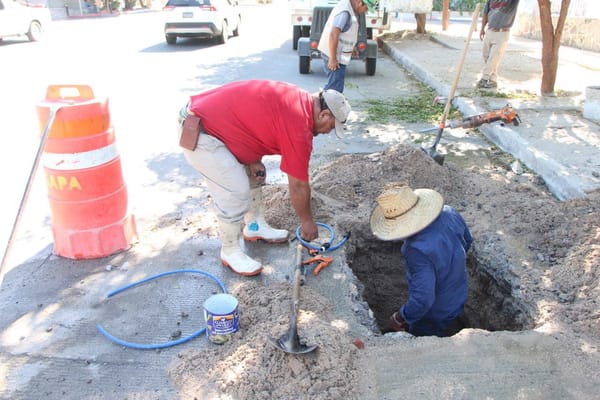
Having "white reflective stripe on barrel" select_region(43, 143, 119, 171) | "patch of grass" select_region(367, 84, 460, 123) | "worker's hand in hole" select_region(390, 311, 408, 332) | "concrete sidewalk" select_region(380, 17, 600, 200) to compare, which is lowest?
"worker's hand in hole" select_region(390, 311, 408, 332)

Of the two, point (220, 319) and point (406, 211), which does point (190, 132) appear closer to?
point (220, 319)

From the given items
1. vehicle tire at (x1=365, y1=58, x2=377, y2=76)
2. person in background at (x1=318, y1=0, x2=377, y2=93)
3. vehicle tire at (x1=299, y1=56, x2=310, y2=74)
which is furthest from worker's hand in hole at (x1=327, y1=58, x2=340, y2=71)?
vehicle tire at (x1=365, y1=58, x2=377, y2=76)

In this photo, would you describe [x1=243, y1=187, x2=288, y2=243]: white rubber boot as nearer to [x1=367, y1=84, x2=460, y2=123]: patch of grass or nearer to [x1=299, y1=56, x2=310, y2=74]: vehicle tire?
[x1=367, y1=84, x2=460, y2=123]: patch of grass

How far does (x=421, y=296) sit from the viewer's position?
9.87 ft

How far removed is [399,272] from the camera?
175 inches

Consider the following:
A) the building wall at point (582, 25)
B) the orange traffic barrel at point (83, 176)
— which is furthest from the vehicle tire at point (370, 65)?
the orange traffic barrel at point (83, 176)

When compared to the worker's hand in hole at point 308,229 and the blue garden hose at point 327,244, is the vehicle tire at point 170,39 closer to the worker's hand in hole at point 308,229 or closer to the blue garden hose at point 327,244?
the blue garden hose at point 327,244

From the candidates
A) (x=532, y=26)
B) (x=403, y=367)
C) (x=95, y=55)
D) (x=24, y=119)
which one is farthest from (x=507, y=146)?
(x=532, y=26)

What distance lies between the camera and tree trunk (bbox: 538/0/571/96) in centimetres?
762

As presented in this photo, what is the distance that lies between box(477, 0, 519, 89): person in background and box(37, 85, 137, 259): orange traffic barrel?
7337mm

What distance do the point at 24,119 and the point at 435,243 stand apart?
22.0ft

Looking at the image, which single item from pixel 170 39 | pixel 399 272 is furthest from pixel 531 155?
pixel 170 39

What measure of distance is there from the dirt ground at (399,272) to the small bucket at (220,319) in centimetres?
6

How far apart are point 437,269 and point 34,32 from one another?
17.3m
